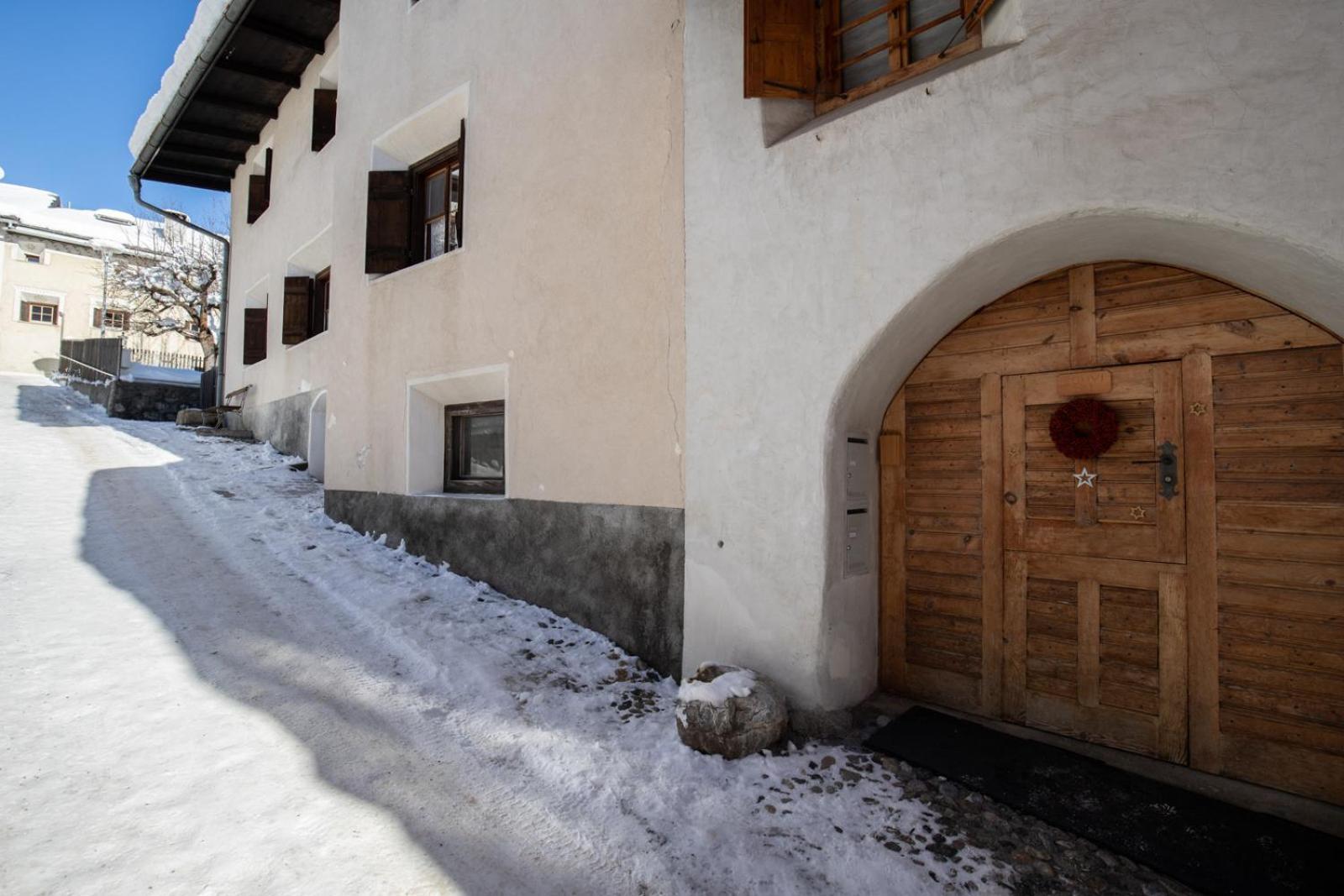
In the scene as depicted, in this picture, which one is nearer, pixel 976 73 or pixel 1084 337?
pixel 976 73

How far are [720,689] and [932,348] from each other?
8.12 ft

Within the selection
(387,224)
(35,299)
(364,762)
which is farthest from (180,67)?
(35,299)

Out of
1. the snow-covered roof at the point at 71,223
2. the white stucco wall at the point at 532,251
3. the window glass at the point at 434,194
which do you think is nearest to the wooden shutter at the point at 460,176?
the white stucco wall at the point at 532,251

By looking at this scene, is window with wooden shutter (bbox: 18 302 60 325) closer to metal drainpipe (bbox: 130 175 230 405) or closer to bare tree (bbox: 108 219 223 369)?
bare tree (bbox: 108 219 223 369)

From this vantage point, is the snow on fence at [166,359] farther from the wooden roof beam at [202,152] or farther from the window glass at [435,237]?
the window glass at [435,237]

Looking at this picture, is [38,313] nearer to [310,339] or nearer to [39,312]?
[39,312]

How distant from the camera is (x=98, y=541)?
5.99m

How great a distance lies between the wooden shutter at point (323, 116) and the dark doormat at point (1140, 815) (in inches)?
458

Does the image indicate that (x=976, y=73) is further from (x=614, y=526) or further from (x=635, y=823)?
(x=635, y=823)

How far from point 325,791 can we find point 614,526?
2.49 m

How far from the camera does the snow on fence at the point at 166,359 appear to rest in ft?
70.1

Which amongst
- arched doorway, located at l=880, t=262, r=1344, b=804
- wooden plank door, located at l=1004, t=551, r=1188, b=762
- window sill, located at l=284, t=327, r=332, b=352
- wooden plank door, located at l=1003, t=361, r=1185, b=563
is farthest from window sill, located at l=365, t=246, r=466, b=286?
wooden plank door, located at l=1004, t=551, r=1188, b=762

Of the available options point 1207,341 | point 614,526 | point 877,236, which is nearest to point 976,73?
point 877,236

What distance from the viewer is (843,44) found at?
407 centimetres
